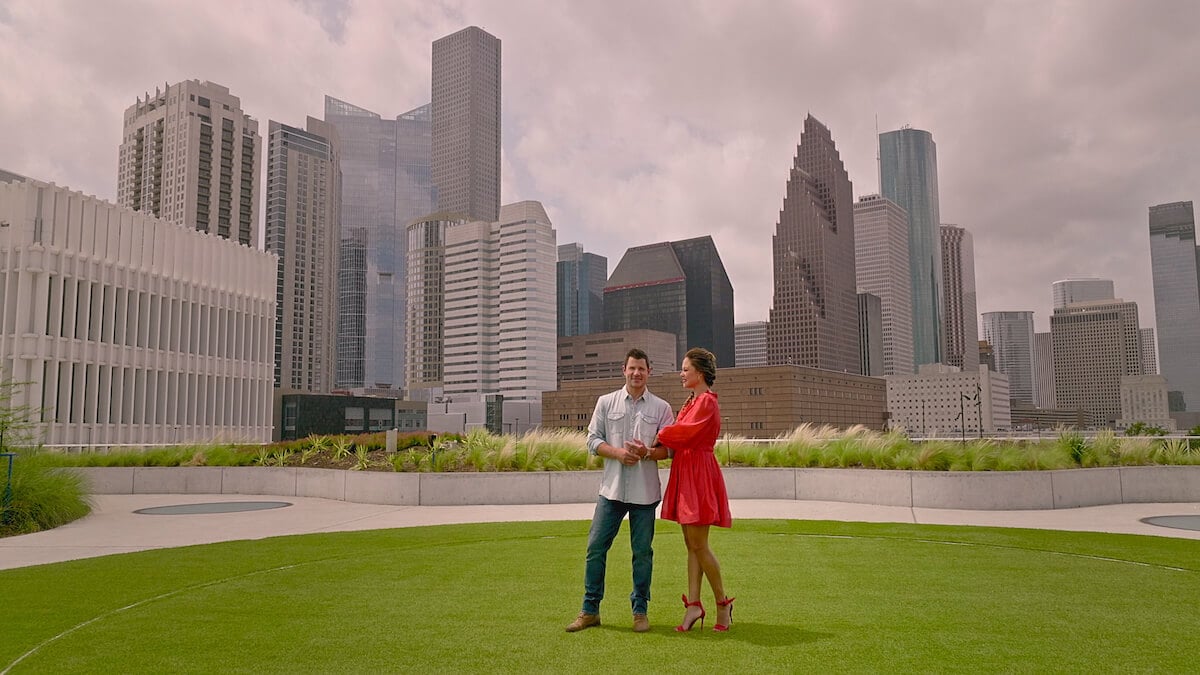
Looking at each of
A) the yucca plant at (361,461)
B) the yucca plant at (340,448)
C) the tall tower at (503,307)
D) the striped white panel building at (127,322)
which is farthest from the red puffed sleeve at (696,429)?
the tall tower at (503,307)

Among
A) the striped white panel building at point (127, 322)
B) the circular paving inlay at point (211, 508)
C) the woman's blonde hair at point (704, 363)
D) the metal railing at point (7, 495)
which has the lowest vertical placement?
the circular paving inlay at point (211, 508)

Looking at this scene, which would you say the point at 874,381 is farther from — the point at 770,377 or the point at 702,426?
the point at 702,426

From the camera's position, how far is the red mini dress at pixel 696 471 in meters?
5.28

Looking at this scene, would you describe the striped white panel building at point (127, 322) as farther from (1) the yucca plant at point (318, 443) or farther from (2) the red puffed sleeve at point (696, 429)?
(2) the red puffed sleeve at point (696, 429)

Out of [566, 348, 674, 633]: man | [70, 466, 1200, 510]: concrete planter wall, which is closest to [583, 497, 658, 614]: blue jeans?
[566, 348, 674, 633]: man

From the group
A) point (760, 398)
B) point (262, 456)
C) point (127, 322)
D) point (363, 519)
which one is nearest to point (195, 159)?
point (760, 398)

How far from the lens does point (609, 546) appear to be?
17.9 ft

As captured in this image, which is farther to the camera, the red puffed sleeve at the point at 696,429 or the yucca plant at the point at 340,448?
the yucca plant at the point at 340,448

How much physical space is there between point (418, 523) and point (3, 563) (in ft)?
Result: 17.1

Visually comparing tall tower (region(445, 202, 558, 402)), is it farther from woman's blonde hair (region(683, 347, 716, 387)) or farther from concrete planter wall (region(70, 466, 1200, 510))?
woman's blonde hair (region(683, 347, 716, 387))

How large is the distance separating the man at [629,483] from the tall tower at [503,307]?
176 metres

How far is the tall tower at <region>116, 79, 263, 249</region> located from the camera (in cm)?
16100

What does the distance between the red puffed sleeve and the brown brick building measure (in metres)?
133

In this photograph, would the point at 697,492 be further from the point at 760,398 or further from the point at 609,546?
the point at 760,398
